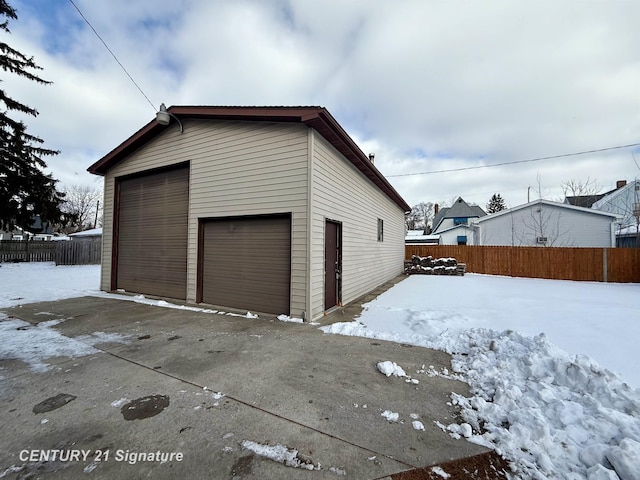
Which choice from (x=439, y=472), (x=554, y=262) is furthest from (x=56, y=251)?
(x=554, y=262)

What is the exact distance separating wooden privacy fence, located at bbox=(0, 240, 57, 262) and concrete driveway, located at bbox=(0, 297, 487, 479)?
22128 millimetres

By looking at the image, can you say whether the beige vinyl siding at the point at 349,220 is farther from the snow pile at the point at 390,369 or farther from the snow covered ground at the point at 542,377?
the snow pile at the point at 390,369

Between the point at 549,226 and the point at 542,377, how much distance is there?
19.4 m

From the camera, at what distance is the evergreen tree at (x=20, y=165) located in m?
11.6

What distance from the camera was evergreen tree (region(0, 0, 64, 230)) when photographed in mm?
11594

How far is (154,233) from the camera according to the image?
7699 millimetres

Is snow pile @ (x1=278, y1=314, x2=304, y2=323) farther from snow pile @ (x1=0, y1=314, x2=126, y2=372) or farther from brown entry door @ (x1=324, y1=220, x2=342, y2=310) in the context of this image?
snow pile @ (x1=0, y1=314, x2=126, y2=372)

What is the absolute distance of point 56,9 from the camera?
5656 mm

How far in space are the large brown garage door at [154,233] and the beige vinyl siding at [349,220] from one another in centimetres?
399

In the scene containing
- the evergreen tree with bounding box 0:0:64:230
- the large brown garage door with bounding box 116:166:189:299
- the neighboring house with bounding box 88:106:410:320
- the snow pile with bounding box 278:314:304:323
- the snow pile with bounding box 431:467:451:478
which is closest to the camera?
the snow pile with bounding box 431:467:451:478

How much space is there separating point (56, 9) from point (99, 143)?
37.3ft

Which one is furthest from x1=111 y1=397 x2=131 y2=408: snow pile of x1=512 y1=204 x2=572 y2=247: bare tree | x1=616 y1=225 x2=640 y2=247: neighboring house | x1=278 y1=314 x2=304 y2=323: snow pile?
x1=616 y1=225 x2=640 y2=247: neighboring house

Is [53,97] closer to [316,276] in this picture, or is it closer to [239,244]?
[239,244]

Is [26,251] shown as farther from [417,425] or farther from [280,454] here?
[417,425]
